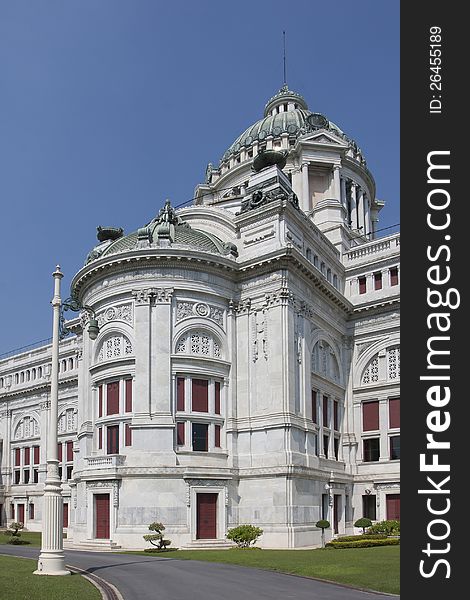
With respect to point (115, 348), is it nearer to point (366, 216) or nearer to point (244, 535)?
point (244, 535)

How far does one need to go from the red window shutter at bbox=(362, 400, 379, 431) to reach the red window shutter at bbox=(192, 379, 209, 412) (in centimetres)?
1837

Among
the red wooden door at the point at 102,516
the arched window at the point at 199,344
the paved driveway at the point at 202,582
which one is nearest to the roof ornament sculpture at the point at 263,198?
the arched window at the point at 199,344

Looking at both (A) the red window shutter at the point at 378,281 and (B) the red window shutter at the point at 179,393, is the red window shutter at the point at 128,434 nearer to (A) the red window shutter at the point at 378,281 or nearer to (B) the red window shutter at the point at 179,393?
(B) the red window shutter at the point at 179,393

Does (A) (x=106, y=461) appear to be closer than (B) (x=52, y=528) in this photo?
No

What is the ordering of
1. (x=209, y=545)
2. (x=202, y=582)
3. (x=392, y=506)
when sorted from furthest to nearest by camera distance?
1. (x=392, y=506)
2. (x=209, y=545)
3. (x=202, y=582)

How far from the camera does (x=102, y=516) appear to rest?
5288cm

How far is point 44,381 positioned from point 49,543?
2421 inches

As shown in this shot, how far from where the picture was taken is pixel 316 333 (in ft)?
202

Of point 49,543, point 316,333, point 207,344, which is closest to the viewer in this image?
point 49,543

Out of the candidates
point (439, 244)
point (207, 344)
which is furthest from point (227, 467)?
point (439, 244)

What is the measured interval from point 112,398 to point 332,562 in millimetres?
23973

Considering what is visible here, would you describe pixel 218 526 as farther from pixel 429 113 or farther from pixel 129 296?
pixel 429 113

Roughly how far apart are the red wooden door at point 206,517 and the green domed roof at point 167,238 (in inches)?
729

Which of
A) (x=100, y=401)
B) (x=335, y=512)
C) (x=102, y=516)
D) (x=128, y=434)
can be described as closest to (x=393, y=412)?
(x=335, y=512)
